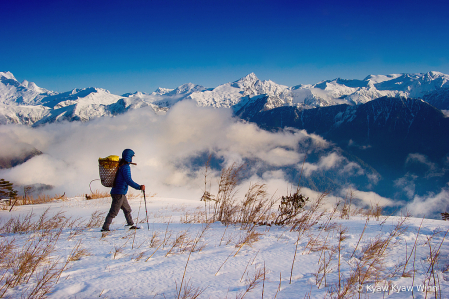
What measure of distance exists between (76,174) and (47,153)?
37.2 metres

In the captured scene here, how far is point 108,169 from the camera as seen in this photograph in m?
4.46

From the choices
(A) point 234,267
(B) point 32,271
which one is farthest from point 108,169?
(A) point 234,267

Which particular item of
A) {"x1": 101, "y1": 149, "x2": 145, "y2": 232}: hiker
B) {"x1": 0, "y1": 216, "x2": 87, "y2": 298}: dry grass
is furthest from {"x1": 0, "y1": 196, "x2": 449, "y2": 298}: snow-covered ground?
{"x1": 101, "y1": 149, "x2": 145, "y2": 232}: hiker

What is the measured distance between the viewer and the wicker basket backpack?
Answer: 4.43 m

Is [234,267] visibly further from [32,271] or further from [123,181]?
[123,181]

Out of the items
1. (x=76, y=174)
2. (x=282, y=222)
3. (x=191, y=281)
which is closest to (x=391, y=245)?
(x=282, y=222)

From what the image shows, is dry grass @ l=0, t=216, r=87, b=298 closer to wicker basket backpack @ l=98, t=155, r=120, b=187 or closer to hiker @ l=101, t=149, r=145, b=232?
hiker @ l=101, t=149, r=145, b=232

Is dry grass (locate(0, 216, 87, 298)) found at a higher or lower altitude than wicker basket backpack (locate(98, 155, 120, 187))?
lower

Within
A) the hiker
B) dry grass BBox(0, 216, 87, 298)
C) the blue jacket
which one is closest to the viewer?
dry grass BBox(0, 216, 87, 298)

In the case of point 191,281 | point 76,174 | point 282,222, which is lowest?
point 76,174

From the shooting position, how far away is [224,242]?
115 inches

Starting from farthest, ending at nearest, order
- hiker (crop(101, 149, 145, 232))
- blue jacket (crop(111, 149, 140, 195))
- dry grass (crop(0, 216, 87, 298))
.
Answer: blue jacket (crop(111, 149, 140, 195)) → hiker (crop(101, 149, 145, 232)) → dry grass (crop(0, 216, 87, 298))

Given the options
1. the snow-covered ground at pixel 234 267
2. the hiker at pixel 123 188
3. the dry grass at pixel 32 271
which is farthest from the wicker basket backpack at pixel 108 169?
the dry grass at pixel 32 271

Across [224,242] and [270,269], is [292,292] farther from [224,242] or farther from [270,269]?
[224,242]
